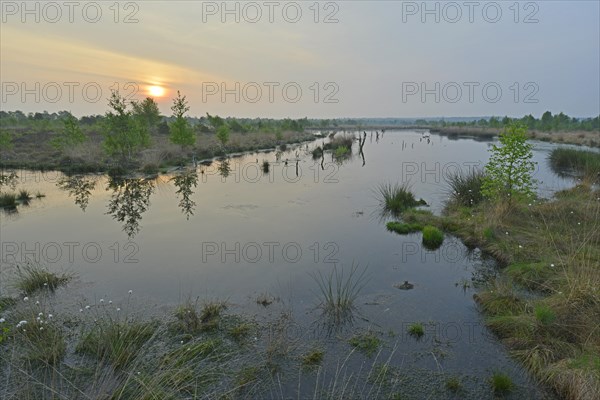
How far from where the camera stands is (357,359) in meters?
6.52

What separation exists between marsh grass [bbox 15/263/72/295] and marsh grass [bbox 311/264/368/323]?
7095mm

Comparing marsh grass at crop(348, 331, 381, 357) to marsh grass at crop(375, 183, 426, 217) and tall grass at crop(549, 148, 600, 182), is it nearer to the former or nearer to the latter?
marsh grass at crop(375, 183, 426, 217)

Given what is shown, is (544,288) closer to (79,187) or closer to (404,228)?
(404,228)

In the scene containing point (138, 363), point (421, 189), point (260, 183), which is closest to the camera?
point (138, 363)

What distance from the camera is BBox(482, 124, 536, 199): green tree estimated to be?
41.0 feet

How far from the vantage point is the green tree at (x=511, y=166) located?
1251cm

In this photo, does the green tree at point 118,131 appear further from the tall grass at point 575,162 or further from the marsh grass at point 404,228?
the tall grass at point 575,162

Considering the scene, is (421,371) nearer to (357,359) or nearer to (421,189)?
(357,359)

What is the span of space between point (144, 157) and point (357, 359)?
31.7 m

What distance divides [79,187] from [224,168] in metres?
12.7

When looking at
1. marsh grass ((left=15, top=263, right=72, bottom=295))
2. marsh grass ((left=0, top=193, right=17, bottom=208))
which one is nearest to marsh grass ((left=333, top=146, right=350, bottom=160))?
marsh grass ((left=0, top=193, right=17, bottom=208))

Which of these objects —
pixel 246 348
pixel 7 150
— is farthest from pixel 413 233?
pixel 7 150

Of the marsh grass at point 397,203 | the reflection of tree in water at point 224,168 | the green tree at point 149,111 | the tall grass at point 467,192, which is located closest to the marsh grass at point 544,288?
the tall grass at point 467,192

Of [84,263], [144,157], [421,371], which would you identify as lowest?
[421,371]
